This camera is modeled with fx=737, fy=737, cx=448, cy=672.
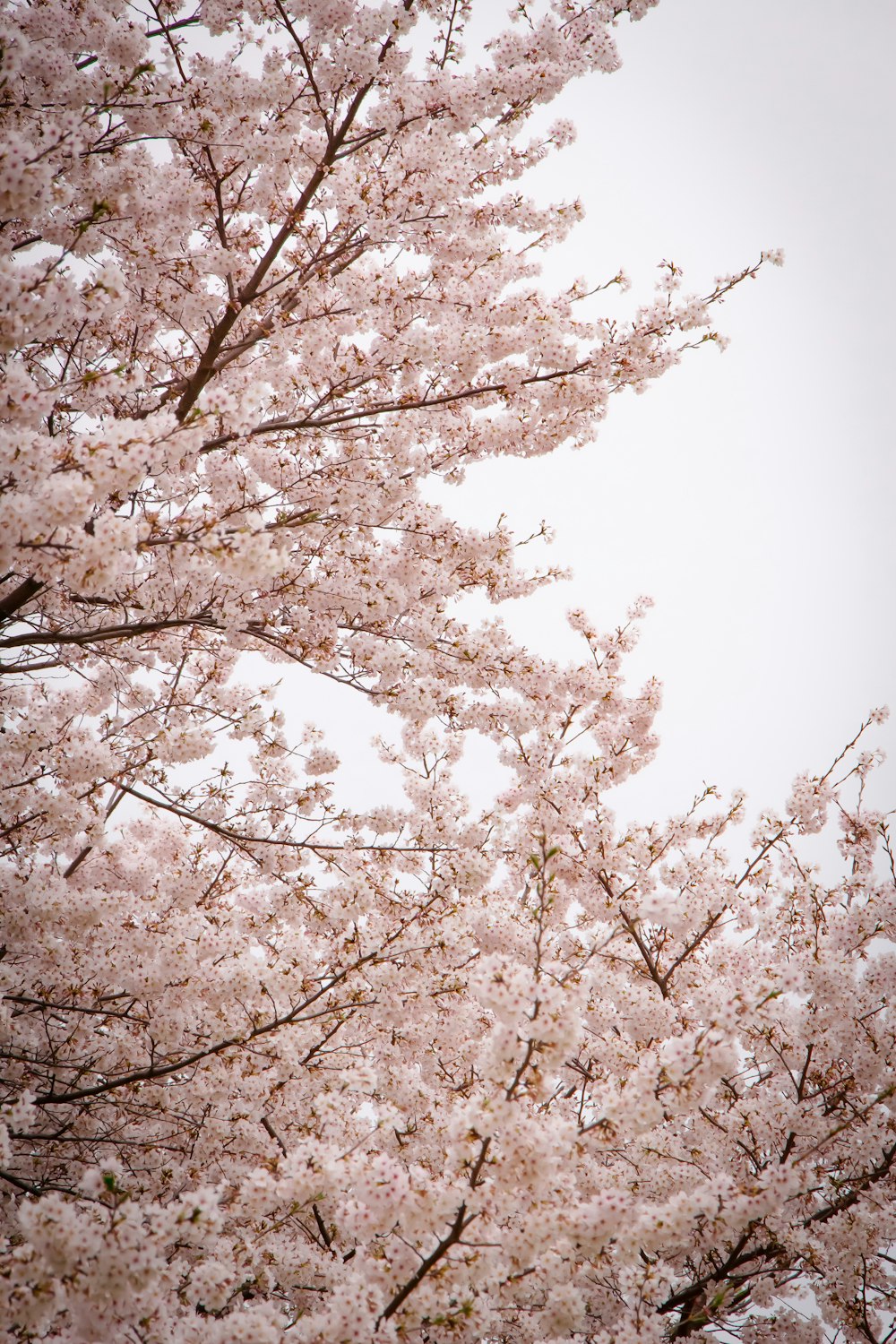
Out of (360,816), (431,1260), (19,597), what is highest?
(19,597)

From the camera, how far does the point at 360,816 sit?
252 inches

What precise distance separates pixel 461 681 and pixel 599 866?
223cm

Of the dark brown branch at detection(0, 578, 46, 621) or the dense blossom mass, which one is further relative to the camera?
the dark brown branch at detection(0, 578, 46, 621)

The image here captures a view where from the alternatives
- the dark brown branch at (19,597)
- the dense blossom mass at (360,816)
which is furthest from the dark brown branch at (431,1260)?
the dark brown branch at (19,597)

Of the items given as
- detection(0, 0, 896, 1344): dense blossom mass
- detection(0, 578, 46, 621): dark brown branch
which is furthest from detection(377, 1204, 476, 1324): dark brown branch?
detection(0, 578, 46, 621): dark brown branch

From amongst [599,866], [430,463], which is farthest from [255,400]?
[599,866]

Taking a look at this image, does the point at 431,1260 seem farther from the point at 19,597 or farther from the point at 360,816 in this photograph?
the point at 19,597

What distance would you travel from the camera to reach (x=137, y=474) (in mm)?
3682

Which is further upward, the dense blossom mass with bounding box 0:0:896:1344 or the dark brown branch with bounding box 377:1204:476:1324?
the dense blossom mass with bounding box 0:0:896:1344

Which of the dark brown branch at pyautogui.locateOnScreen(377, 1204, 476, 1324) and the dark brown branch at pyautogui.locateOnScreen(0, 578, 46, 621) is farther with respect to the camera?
the dark brown branch at pyautogui.locateOnScreen(0, 578, 46, 621)

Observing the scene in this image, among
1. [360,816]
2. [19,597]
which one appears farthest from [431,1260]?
[19,597]

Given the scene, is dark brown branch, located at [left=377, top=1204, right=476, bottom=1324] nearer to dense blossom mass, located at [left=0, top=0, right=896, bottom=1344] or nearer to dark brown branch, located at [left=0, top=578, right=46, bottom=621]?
A: dense blossom mass, located at [left=0, top=0, right=896, bottom=1344]

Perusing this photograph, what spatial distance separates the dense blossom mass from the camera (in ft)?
11.6

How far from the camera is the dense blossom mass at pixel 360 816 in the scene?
11.6 feet
